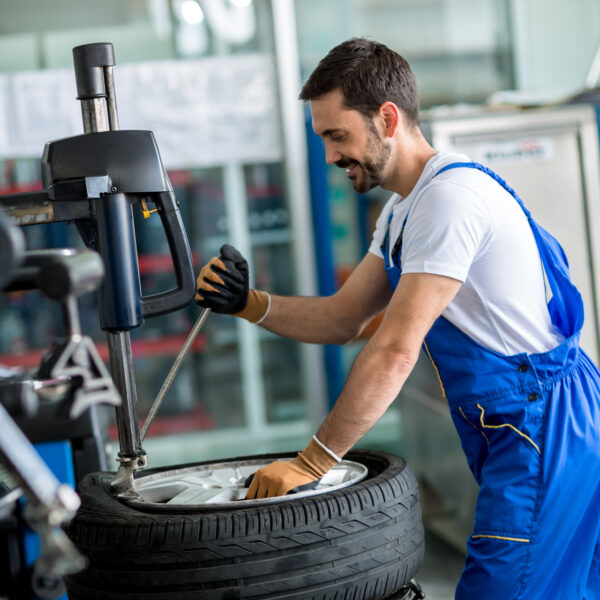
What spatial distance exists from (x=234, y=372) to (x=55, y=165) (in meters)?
2.71

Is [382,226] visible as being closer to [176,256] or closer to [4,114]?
[176,256]

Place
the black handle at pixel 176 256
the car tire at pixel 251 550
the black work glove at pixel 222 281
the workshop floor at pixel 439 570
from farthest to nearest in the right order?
the workshop floor at pixel 439 570 → the black work glove at pixel 222 281 → the black handle at pixel 176 256 → the car tire at pixel 251 550

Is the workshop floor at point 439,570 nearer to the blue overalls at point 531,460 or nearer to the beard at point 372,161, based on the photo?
the blue overalls at point 531,460

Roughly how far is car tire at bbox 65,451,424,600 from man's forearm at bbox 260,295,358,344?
710mm

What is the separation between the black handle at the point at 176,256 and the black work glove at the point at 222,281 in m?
0.47

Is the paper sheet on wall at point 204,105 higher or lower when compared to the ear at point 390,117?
higher

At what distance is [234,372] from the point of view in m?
3.74

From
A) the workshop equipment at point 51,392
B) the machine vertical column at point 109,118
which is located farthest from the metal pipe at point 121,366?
the workshop equipment at point 51,392

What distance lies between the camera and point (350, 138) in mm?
1479

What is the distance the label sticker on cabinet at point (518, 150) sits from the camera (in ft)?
9.04

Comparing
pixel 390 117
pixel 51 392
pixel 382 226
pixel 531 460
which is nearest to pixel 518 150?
pixel 382 226

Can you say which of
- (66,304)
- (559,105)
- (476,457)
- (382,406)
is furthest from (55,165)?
(559,105)

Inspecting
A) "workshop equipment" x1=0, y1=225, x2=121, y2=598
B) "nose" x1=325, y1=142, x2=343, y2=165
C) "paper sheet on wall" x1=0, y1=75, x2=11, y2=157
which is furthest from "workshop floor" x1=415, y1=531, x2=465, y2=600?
"paper sheet on wall" x1=0, y1=75, x2=11, y2=157

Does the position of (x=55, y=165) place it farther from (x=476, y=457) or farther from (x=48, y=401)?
(x=476, y=457)
